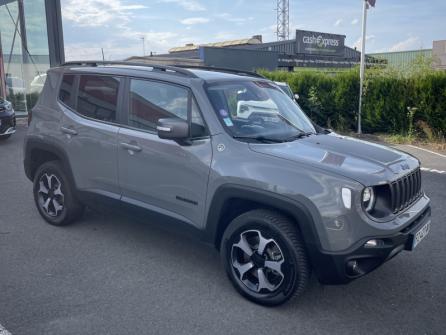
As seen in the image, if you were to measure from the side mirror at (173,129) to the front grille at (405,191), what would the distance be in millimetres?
1682

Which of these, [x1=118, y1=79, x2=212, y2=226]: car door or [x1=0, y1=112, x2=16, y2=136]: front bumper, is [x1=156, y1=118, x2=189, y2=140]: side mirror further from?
[x1=0, y1=112, x2=16, y2=136]: front bumper

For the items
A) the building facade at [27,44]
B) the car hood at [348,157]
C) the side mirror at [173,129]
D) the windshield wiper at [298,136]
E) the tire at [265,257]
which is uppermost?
the building facade at [27,44]

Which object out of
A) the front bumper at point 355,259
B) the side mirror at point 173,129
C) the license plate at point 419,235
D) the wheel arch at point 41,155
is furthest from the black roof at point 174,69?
the license plate at point 419,235

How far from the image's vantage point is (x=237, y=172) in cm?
354

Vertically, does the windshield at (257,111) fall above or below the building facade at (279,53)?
below

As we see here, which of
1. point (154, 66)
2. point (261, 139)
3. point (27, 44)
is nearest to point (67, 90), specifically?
point (154, 66)

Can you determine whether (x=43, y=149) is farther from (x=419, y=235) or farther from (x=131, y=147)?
(x=419, y=235)

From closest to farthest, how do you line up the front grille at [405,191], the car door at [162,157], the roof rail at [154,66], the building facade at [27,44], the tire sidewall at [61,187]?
the front grille at [405,191], the car door at [162,157], the roof rail at [154,66], the tire sidewall at [61,187], the building facade at [27,44]

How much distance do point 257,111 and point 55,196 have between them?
2655 millimetres

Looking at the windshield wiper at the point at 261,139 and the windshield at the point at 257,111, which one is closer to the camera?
the windshield wiper at the point at 261,139

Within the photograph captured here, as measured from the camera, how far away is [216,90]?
4008 millimetres

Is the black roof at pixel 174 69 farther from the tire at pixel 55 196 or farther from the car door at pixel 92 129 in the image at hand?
the tire at pixel 55 196

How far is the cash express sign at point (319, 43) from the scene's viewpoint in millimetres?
41500

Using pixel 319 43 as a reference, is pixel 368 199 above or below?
below
